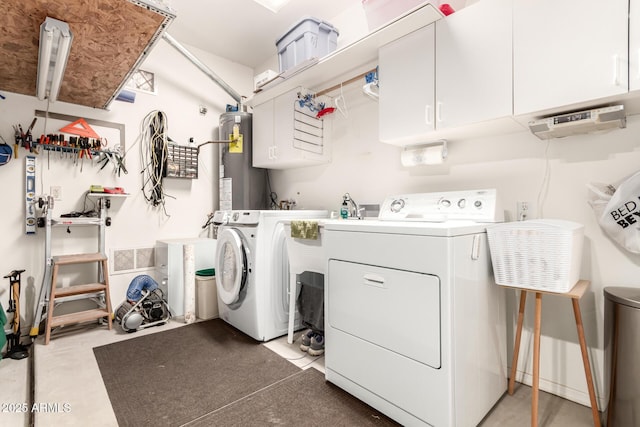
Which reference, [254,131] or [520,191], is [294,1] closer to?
[254,131]

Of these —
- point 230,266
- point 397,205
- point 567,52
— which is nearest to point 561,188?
Result: point 567,52

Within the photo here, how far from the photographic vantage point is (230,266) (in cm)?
275

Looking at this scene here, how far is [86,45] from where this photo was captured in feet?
6.81

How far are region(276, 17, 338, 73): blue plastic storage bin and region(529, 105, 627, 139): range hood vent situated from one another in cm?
180

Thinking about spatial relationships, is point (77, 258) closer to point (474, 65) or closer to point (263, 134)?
point (263, 134)

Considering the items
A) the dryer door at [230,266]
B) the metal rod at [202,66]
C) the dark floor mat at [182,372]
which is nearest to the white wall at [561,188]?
the dryer door at [230,266]

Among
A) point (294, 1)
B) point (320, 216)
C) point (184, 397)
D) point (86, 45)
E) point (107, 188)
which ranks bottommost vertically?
point (184, 397)

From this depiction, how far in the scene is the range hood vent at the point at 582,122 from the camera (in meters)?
1.47

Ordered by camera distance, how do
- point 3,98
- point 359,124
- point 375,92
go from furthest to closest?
point 359,124 < point 3,98 < point 375,92

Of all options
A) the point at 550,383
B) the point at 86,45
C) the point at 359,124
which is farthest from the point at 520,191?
the point at 86,45

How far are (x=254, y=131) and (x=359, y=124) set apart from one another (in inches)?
52.2

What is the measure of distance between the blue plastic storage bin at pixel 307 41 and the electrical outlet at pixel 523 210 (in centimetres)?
195

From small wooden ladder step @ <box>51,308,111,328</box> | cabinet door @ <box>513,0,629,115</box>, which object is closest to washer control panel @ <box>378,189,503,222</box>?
cabinet door @ <box>513,0,629,115</box>

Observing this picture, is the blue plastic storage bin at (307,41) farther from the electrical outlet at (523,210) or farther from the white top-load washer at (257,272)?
the electrical outlet at (523,210)
